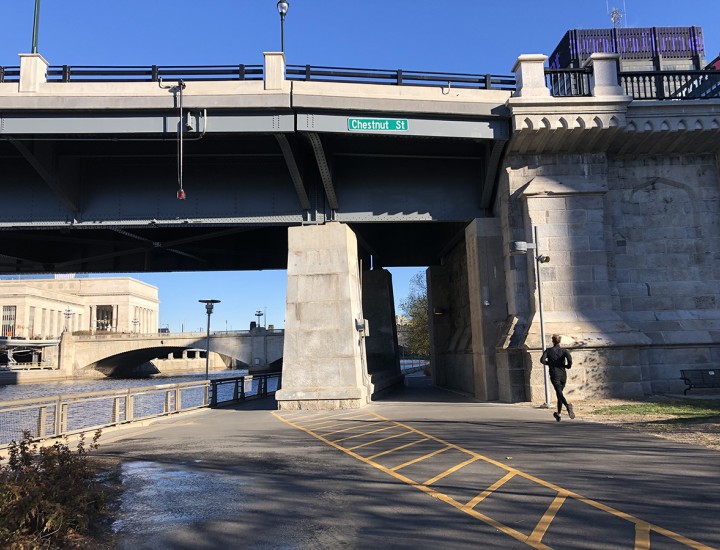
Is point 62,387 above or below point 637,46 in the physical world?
below

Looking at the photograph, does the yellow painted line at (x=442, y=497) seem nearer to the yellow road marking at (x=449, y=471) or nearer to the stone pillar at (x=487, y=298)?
the yellow road marking at (x=449, y=471)

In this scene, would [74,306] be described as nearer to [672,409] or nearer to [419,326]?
[419,326]

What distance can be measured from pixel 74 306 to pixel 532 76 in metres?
126

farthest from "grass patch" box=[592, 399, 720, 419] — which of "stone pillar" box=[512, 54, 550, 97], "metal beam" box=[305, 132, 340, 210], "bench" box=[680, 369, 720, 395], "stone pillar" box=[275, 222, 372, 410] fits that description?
"metal beam" box=[305, 132, 340, 210]

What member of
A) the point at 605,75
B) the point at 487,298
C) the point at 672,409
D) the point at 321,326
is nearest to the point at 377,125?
the point at 321,326

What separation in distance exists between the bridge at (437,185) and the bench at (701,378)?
2.96 ft

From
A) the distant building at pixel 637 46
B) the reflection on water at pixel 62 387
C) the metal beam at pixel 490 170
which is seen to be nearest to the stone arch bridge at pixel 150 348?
the reflection on water at pixel 62 387

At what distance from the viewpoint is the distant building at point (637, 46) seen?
26.6m

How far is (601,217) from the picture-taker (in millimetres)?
17812

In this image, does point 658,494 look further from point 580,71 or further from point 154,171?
point 154,171

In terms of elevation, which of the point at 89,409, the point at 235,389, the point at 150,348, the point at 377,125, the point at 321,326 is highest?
the point at 377,125

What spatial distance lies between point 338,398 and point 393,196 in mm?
7058

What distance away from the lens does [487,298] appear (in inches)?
749

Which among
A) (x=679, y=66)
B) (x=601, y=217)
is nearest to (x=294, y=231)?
(x=601, y=217)
